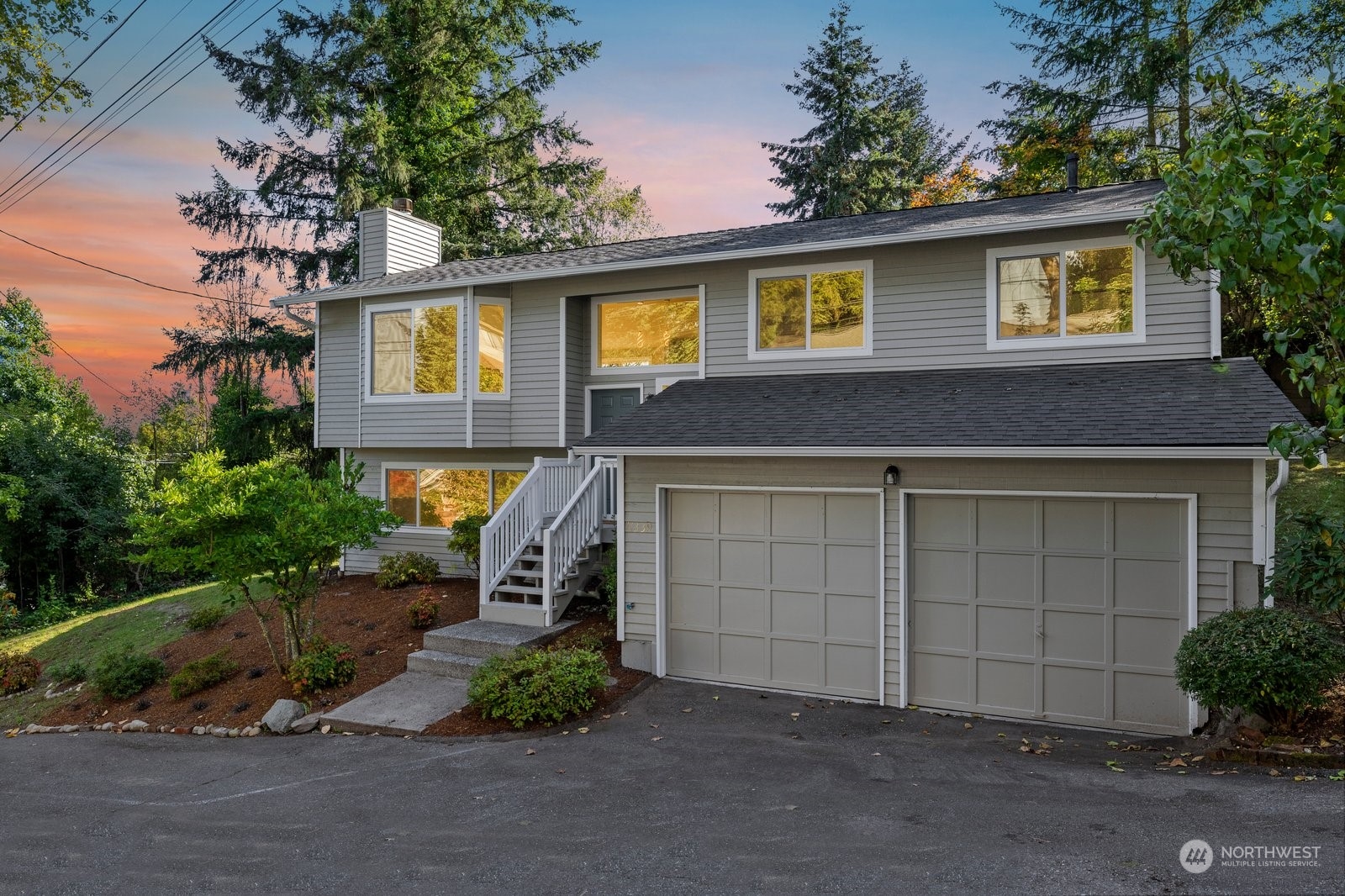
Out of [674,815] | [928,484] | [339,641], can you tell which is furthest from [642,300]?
[674,815]

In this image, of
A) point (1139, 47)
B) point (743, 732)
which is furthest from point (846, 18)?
point (743, 732)

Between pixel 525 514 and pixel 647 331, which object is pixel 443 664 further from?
pixel 647 331

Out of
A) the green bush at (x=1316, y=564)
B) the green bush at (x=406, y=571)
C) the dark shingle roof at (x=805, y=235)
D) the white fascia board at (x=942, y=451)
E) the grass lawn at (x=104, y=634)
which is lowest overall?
the grass lawn at (x=104, y=634)

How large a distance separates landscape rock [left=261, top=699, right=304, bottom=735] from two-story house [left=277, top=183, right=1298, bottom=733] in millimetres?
2699

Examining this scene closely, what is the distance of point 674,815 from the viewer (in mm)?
5434

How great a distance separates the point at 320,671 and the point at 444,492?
5.44 m

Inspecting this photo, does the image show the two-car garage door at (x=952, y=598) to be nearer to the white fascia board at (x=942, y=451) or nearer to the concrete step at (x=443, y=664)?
the white fascia board at (x=942, y=451)

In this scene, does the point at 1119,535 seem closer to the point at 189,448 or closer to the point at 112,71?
the point at 112,71

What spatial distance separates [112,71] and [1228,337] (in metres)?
23.2

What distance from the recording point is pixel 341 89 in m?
21.2

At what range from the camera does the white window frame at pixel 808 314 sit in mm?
10516

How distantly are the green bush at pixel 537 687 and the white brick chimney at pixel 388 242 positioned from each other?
32.2 feet

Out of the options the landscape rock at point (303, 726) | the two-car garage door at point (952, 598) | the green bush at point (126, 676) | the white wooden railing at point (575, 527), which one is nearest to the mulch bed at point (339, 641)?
the green bush at point (126, 676)

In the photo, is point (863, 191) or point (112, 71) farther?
point (863, 191)
